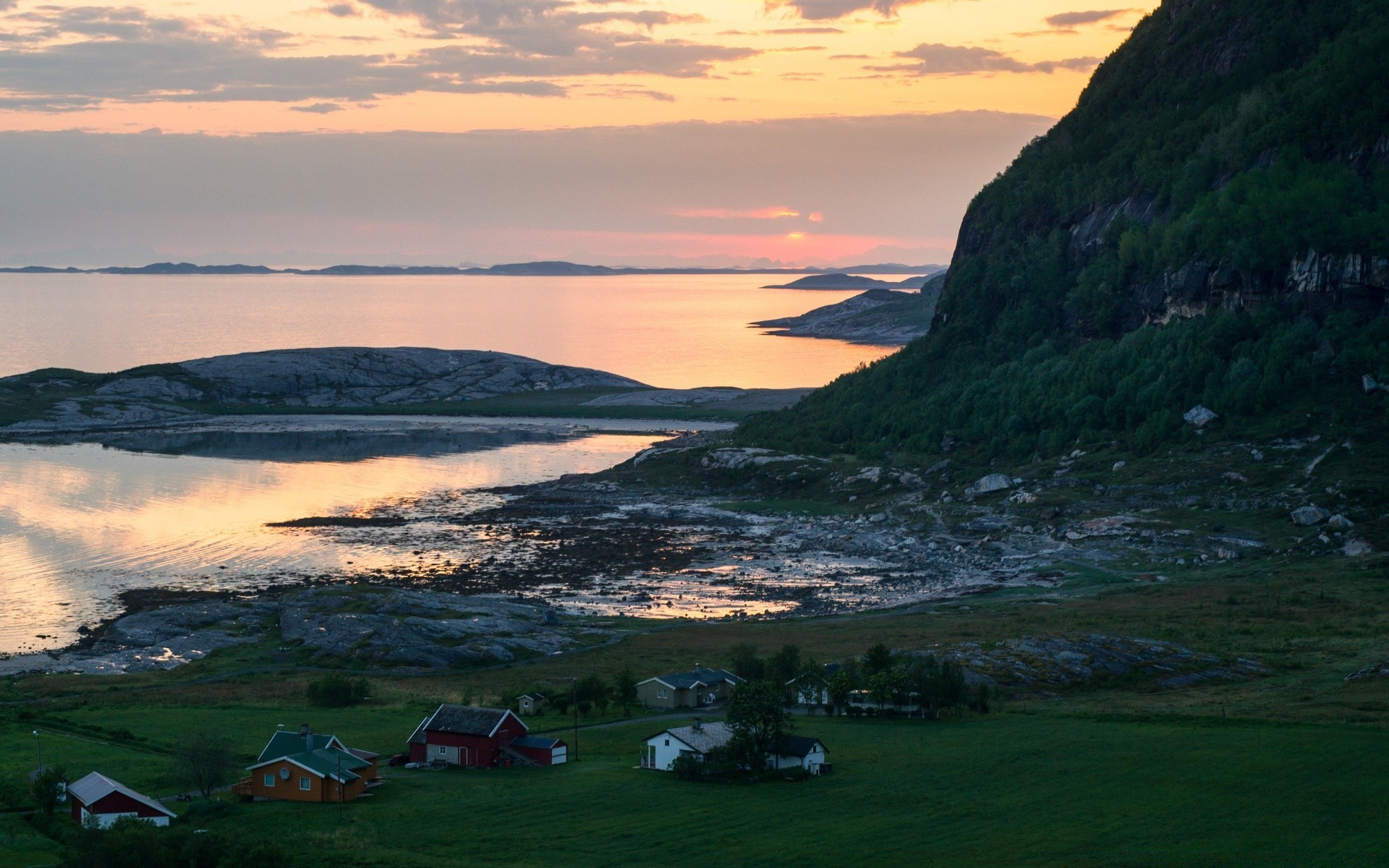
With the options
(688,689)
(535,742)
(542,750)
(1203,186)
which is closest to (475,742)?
(535,742)

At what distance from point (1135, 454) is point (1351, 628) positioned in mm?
42764

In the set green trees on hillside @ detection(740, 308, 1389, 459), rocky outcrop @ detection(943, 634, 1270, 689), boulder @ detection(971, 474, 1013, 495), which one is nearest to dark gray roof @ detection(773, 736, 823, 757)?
rocky outcrop @ detection(943, 634, 1270, 689)

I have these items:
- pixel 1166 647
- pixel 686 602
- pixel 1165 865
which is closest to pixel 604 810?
pixel 1165 865

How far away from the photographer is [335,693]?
228 ft

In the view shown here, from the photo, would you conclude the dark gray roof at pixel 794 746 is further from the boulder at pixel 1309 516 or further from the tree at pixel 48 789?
the boulder at pixel 1309 516

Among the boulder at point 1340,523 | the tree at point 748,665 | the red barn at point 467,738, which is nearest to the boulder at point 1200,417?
the boulder at point 1340,523

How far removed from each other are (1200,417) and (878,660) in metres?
63.6

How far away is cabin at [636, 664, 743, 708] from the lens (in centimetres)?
6719

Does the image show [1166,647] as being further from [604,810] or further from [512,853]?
[512,853]

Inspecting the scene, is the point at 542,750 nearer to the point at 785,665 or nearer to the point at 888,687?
the point at 785,665

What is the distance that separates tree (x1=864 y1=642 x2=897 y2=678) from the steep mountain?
61.2m

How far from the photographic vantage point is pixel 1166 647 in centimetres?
7450

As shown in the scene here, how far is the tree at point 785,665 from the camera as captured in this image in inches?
2675

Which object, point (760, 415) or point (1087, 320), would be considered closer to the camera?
point (1087, 320)
